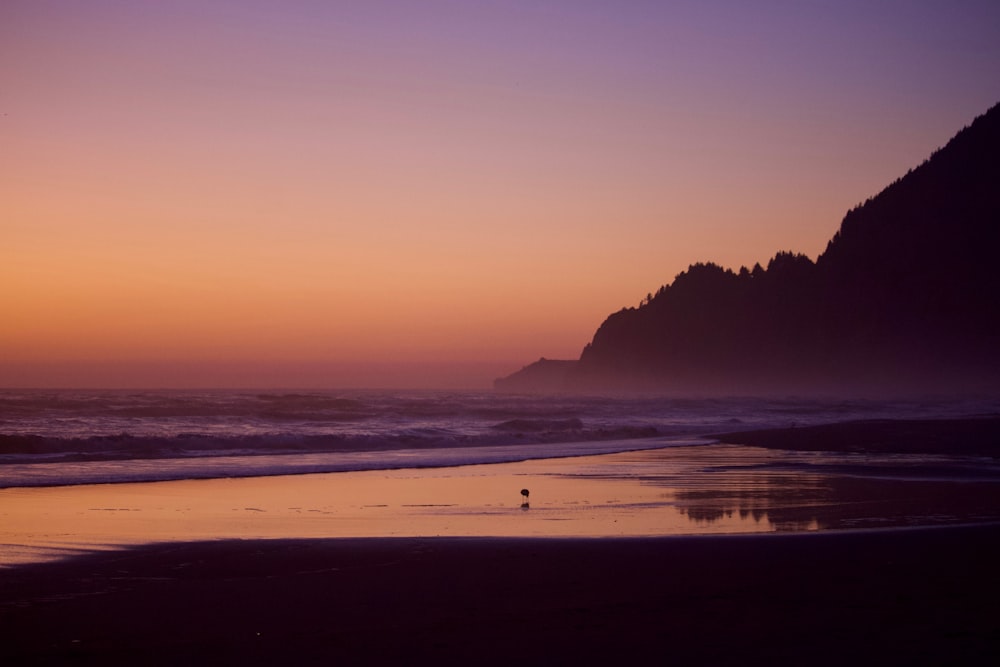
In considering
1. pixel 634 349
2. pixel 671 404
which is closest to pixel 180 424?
pixel 671 404

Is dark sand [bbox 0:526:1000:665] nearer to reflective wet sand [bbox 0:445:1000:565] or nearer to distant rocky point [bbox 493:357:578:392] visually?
reflective wet sand [bbox 0:445:1000:565]

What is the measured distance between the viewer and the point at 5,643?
248 inches

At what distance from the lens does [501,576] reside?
27.2 feet

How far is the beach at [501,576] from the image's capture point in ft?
19.8

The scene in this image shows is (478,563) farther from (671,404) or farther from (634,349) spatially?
(634,349)

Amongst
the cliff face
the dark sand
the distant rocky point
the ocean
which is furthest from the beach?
the distant rocky point

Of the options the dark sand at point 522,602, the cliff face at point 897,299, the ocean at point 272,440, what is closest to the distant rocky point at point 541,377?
the cliff face at point 897,299

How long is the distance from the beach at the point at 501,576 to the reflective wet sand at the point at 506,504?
0.08m

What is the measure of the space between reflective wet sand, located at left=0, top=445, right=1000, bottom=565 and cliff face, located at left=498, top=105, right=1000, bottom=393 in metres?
76.8

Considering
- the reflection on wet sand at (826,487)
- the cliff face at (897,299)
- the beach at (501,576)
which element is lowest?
the reflection on wet sand at (826,487)

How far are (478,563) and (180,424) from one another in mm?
25572

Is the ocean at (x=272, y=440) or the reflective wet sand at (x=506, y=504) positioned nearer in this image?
the reflective wet sand at (x=506, y=504)

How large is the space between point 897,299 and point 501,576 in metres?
96.4

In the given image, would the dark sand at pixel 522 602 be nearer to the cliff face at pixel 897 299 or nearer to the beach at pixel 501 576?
the beach at pixel 501 576
